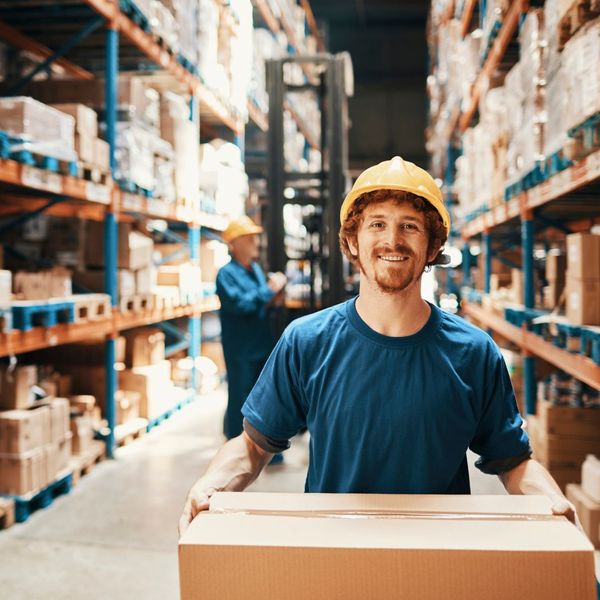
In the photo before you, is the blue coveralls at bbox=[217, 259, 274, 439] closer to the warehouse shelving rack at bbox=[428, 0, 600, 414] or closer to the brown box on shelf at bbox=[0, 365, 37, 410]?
the brown box on shelf at bbox=[0, 365, 37, 410]

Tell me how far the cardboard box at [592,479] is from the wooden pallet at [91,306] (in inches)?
143

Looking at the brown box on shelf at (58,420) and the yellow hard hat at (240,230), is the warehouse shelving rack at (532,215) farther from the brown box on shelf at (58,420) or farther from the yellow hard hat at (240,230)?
the brown box on shelf at (58,420)

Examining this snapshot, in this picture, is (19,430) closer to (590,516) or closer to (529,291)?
(590,516)

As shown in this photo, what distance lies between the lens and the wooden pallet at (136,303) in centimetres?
597

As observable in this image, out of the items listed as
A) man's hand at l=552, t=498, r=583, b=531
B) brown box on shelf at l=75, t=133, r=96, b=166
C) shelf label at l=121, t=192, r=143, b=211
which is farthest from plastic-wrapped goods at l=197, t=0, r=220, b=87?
man's hand at l=552, t=498, r=583, b=531

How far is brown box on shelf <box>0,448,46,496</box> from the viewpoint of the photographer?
14.0ft

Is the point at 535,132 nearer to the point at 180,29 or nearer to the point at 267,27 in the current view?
the point at 180,29

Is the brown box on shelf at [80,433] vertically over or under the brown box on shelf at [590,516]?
over

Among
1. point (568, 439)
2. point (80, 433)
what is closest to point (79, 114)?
point (80, 433)

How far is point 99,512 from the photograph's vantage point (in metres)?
4.56

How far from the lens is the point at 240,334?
534 centimetres

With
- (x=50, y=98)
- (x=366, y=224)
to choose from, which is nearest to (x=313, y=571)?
(x=366, y=224)

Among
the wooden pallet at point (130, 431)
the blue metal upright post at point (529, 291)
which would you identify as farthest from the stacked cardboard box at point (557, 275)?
the wooden pallet at point (130, 431)

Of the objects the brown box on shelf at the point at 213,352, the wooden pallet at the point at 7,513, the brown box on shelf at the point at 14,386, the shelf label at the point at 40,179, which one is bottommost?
the wooden pallet at the point at 7,513
